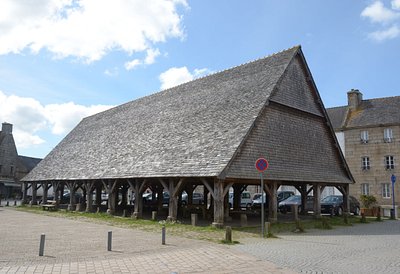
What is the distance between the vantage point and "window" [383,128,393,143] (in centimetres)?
3419

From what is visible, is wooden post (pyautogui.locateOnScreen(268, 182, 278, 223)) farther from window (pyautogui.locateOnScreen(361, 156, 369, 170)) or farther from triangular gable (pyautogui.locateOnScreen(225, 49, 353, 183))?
window (pyautogui.locateOnScreen(361, 156, 369, 170))

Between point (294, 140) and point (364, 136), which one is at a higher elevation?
point (364, 136)

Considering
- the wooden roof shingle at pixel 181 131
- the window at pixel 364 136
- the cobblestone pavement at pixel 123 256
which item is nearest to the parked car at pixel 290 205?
the wooden roof shingle at pixel 181 131

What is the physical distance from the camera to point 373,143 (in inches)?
1383

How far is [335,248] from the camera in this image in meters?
10.5

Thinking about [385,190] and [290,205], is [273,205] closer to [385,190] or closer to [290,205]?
[290,205]

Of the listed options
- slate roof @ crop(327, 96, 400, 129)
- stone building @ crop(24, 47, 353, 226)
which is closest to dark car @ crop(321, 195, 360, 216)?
stone building @ crop(24, 47, 353, 226)

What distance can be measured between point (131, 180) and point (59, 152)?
599 inches

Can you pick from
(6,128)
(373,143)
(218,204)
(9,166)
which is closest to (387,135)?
(373,143)

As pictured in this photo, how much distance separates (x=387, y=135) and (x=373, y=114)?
2.65 meters

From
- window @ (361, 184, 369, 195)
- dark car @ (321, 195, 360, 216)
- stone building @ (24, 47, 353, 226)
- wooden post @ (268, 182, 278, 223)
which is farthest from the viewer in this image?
window @ (361, 184, 369, 195)

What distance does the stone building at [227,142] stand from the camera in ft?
53.6

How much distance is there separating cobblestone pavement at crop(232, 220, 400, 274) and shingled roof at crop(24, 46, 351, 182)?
443cm

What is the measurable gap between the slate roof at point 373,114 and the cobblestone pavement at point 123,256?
29.3 m
